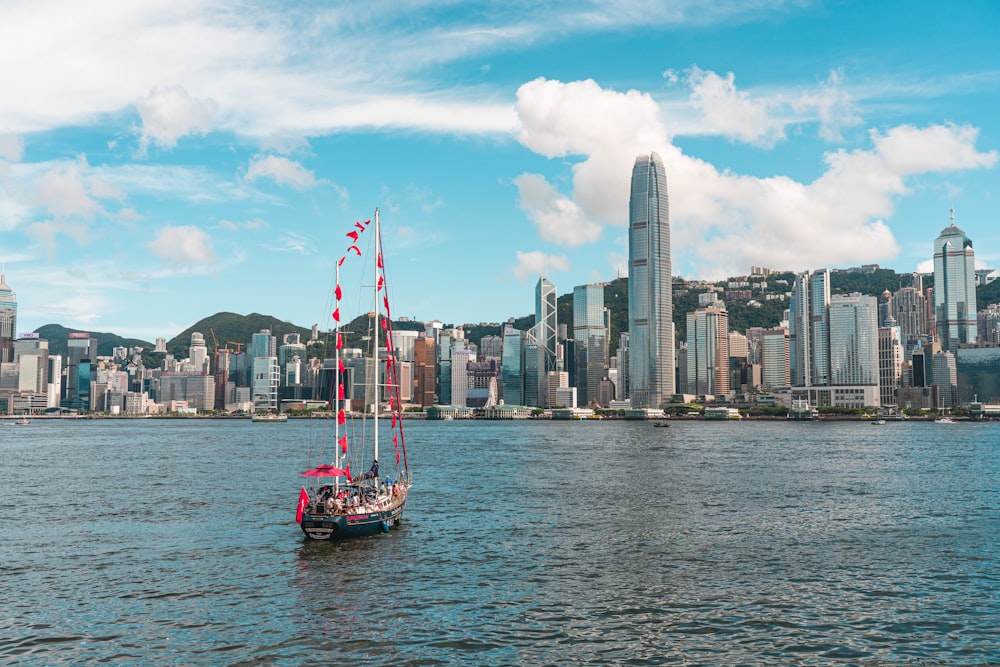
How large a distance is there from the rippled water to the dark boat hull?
3.24 ft

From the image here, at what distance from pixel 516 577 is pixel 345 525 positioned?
14.0 metres

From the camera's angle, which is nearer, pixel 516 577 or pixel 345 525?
pixel 516 577

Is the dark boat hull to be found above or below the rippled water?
above

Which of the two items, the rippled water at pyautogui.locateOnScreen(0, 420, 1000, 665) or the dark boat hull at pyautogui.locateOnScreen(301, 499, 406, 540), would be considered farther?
the dark boat hull at pyautogui.locateOnScreen(301, 499, 406, 540)

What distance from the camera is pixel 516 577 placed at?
42344 millimetres

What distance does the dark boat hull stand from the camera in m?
50.3

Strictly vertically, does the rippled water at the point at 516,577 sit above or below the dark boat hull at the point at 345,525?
below

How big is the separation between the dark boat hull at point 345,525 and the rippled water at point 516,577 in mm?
988

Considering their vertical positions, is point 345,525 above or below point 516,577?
above

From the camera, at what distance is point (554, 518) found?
6150 centimetres

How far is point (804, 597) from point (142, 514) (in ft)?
160

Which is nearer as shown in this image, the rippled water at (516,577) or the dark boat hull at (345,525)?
the rippled water at (516,577)

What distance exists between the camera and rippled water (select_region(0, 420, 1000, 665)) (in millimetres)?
31562

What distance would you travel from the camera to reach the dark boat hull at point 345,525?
5034 cm
